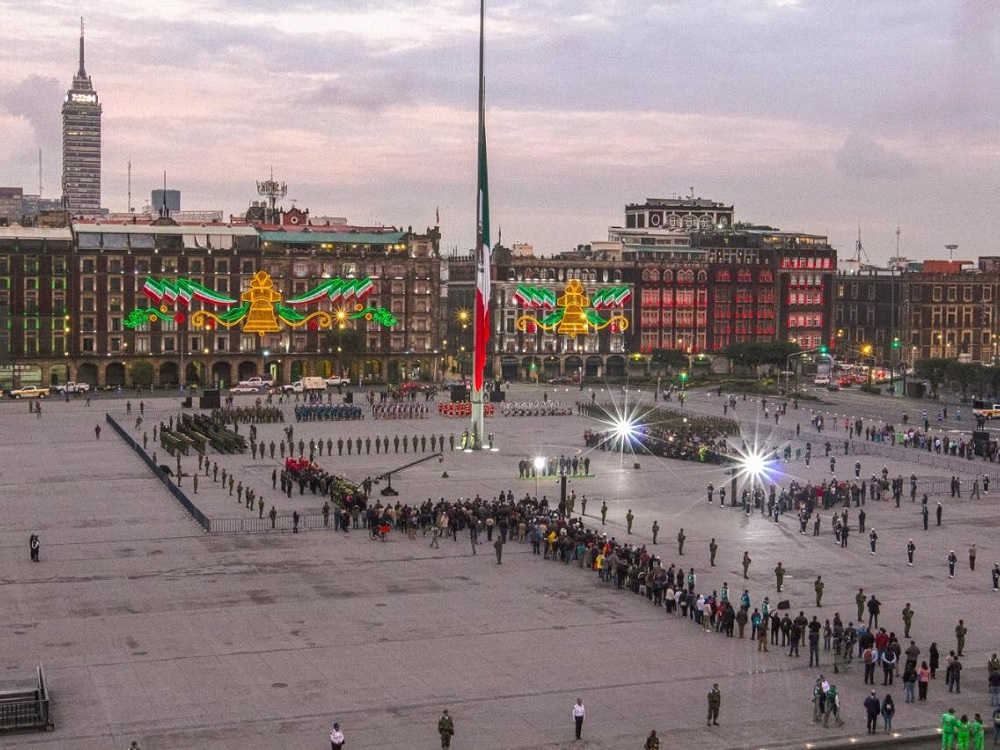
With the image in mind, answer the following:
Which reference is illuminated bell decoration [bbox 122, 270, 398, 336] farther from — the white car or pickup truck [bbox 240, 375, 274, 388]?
the white car

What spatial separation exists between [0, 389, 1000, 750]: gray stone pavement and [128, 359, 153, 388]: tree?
73.1 meters

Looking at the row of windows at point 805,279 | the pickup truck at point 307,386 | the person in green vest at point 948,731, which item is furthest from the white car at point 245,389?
the person in green vest at point 948,731

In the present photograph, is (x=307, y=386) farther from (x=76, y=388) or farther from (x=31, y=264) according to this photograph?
(x=31, y=264)

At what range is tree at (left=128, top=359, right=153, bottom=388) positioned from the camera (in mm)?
136375

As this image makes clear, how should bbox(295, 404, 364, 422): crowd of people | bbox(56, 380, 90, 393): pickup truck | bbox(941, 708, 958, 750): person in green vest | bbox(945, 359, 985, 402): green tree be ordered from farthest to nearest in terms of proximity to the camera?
1. bbox(56, 380, 90, 393): pickup truck
2. bbox(945, 359, 985, 402): green tree
3. bbox(295, 404, 364, 422): crowd of people
4. bbox(941, 708, 958, 750): person in green vest

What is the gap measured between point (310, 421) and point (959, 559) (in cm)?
5919

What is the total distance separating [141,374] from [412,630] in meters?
102

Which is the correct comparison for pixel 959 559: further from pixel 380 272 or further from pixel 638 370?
pixel 638 370

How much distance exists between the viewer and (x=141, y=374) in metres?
136

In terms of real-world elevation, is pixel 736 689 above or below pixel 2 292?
below

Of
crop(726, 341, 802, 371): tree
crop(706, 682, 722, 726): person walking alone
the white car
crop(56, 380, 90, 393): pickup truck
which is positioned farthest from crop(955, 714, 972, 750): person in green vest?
crop(726, 341, 802, 371): tree

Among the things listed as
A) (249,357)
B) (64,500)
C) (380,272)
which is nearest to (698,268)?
(380,272)

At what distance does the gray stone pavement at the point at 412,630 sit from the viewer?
3105cm

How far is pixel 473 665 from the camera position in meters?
35.4
